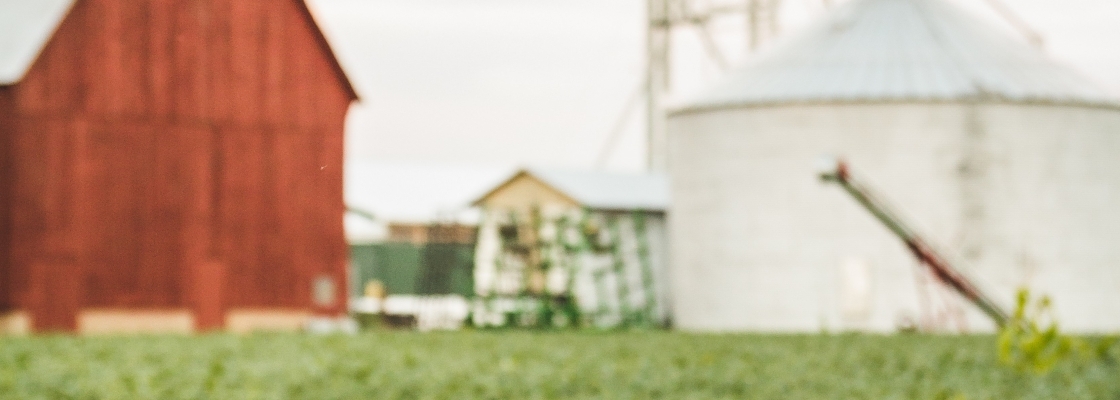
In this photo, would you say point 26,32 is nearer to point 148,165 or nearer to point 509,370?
point 148,165

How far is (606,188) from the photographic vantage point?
3256 cm

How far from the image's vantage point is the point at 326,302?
21266 millimetres

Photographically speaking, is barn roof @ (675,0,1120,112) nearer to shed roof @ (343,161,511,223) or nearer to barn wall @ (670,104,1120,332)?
barn wall @ (670,104,1120,332)

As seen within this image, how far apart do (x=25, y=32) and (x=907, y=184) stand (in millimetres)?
13253

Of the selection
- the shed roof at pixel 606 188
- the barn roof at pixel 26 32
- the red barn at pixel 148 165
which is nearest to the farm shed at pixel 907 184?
the shed roof at pixel 606 188

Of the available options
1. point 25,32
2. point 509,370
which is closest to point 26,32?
point 25,32

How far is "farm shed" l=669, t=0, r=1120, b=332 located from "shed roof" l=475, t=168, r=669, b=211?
436 cm

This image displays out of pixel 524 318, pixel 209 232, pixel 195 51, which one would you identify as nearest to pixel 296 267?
pixel 209 232

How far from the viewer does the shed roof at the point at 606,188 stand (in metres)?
30.9

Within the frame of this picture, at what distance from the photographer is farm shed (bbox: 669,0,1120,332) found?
24.5 m

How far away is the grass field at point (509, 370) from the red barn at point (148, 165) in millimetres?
1703

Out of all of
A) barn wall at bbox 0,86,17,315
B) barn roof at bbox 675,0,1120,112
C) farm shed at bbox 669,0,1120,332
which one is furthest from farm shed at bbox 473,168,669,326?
barn wall at bbox 0,86,17,315

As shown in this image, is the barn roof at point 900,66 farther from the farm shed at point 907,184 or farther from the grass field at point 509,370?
the grass field at point 509,370

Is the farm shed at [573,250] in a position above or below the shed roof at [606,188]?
below
